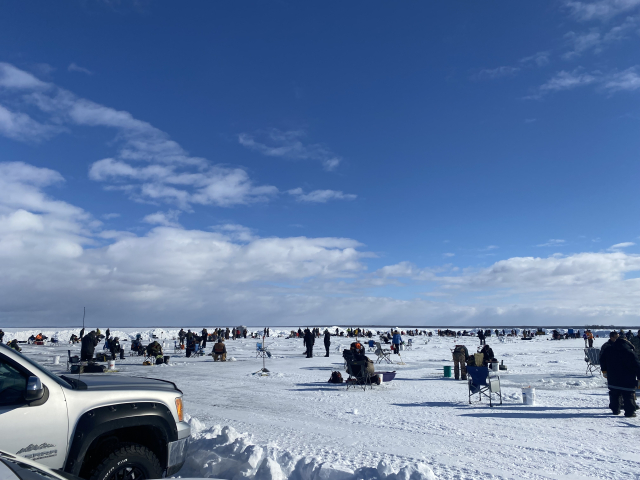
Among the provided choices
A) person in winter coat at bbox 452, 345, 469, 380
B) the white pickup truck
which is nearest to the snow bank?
the white pickup truck

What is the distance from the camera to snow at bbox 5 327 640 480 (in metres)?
5.95

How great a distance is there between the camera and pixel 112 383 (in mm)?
4879

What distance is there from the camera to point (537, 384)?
1503cm

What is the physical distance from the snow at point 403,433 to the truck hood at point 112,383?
1507 mm

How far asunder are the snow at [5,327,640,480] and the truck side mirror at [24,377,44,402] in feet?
9.05

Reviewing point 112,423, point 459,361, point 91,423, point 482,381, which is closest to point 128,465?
point 112,423

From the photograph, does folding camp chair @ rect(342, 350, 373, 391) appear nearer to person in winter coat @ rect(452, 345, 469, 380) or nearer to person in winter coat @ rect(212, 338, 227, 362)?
person in winter coat @ rect(452, 345, 469, 380)

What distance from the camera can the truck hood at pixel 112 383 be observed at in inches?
179

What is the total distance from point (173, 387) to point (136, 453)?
918 mm

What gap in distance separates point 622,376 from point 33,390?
1043 centimetres

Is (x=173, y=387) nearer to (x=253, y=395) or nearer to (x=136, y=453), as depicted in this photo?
(x=136, y=453)

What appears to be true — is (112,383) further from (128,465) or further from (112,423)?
(128,465)

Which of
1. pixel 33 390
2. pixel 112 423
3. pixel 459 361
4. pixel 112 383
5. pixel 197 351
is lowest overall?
pixel 197 351

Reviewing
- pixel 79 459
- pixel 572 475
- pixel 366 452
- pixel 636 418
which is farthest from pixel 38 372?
pixel 636 418
